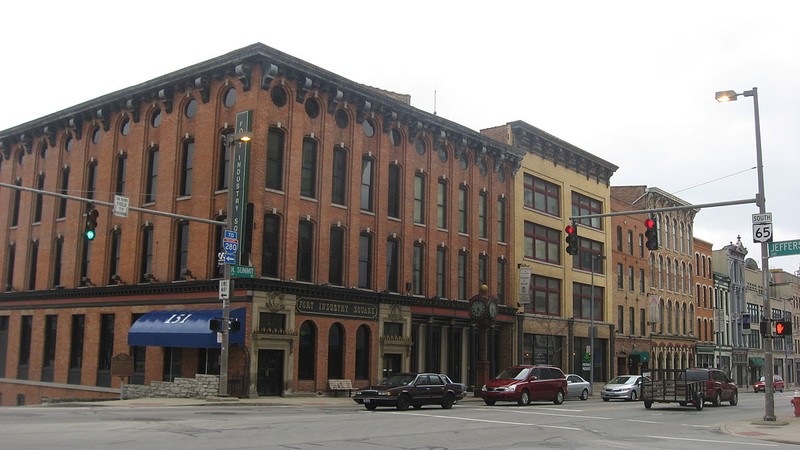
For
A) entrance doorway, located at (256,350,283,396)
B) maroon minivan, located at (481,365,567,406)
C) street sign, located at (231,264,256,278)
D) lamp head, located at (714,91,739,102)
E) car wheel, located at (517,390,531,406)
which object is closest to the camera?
lamp head, located at (714,91,739,102)

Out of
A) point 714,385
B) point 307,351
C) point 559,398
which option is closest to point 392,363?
point 307,351

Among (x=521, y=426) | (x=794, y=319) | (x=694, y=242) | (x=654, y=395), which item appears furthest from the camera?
(x=794, y=319)

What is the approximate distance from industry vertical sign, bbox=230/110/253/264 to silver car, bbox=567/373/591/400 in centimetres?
2044

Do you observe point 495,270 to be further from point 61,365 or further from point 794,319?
point 794,319

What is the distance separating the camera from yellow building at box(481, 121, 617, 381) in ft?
174

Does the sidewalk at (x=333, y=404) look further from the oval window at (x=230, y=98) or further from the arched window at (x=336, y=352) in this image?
the oval window at (x=230, y=98)

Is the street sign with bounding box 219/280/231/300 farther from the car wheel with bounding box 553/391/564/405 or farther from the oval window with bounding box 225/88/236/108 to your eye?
the car wheel with bounding box 553/391/564/405

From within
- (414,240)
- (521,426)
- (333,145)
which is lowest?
(521,426)

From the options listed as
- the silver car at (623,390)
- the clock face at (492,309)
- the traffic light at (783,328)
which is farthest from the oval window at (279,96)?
the silver car at (623,390)

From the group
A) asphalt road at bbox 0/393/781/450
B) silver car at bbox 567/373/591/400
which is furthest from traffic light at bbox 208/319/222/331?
silver car at bbox 567/373/591/400

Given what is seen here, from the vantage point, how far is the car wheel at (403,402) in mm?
28781

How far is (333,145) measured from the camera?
128ft

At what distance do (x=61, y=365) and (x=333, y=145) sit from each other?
18965 mm

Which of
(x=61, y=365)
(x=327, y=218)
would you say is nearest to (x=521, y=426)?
(x=327, y=218)
